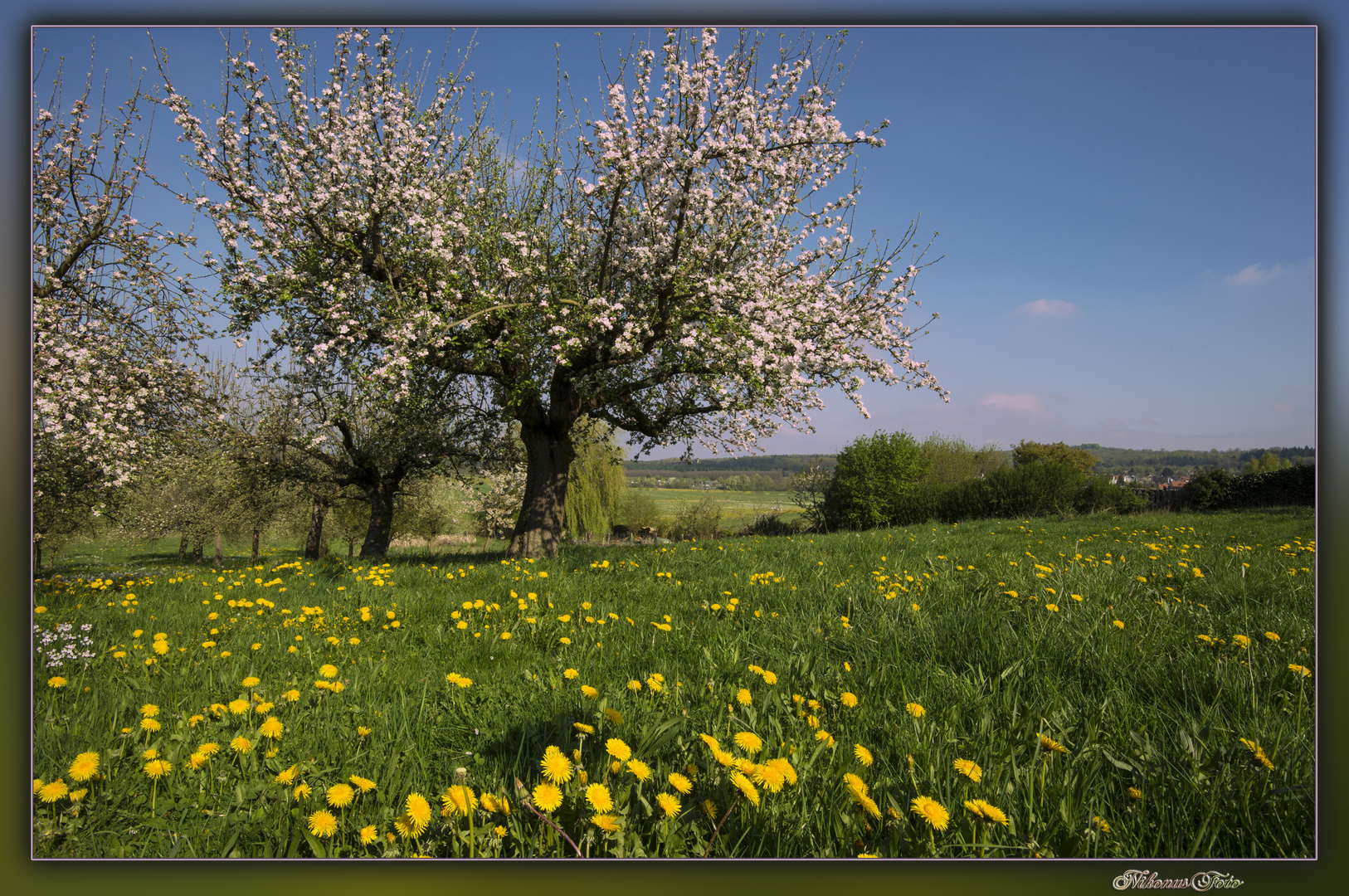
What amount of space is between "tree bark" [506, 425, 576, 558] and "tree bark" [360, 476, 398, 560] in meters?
8.14

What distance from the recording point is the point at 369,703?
2307 millimetres

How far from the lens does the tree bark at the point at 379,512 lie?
51.8ft

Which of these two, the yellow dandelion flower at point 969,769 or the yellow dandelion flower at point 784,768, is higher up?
the yellow dandelion flower at point 784,768

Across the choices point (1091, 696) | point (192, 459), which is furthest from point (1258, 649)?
point (192, 459)

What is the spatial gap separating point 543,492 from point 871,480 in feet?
54.0

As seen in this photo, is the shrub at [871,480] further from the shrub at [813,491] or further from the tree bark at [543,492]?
the tree bark at [543,492]

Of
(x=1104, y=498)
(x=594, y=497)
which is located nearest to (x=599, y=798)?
(x=1104, y=498)

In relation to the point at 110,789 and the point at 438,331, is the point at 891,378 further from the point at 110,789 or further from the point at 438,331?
the point at 110,789

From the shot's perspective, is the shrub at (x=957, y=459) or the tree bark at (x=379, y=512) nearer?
the tree bark at (x=379, y=512)

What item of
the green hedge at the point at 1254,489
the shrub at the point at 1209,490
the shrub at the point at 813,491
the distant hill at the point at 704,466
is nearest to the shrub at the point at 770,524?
the shrub at the point at 813,491

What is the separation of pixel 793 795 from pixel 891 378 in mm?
7658

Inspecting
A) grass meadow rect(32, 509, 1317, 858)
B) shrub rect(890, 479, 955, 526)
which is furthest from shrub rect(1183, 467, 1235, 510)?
grass meadow rect(32, 509, 1317, 858)

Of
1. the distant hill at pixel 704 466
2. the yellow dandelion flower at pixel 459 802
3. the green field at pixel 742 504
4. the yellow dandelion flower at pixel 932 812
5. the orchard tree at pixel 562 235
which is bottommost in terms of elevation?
the green field at pixel 742 504

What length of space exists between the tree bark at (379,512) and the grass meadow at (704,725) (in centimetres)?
1235
